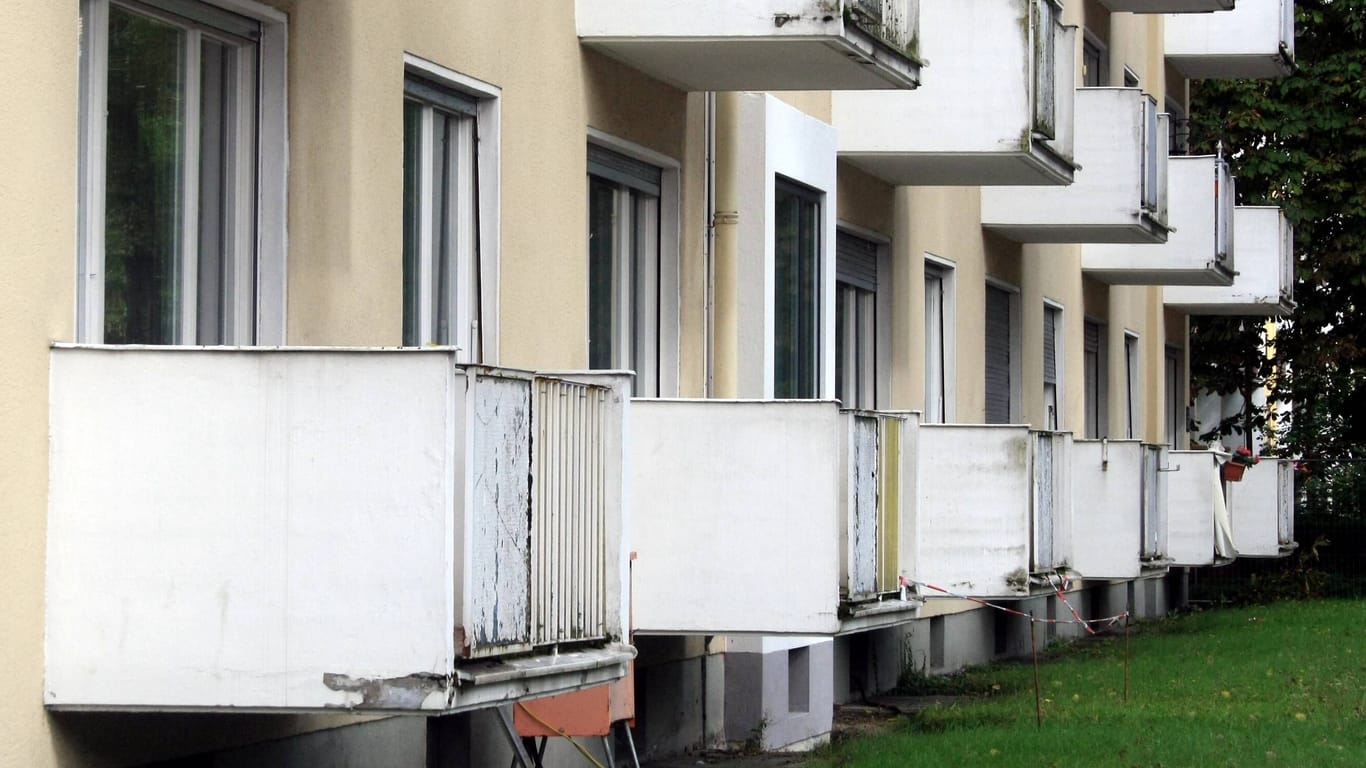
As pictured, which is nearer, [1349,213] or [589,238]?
[589,238]

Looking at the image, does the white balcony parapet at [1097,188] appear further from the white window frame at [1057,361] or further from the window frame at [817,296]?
the window frame at [817,296]

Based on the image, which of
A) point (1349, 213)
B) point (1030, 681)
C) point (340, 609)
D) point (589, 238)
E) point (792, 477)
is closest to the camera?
point (340, 609)

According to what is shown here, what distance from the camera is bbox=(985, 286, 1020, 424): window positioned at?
70.2ft

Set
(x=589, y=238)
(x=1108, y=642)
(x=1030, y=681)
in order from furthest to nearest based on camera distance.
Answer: (x=1108, y=642), (x=1030, y=681), (x=589, y=238)

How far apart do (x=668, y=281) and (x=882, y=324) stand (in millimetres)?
5099

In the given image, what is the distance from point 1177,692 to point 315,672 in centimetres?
1148

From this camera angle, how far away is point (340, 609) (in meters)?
6.69

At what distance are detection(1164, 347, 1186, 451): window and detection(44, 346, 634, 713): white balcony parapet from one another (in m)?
26.2

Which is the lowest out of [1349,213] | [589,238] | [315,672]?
[315,672]

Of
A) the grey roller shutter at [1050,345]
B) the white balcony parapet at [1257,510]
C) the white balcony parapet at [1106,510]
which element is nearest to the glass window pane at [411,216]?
the white balcony parapet at [1106,510]

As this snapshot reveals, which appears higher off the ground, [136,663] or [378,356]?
[378,356]

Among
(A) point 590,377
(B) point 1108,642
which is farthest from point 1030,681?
(A) point 590,377

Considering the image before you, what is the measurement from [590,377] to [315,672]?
2.08 metres

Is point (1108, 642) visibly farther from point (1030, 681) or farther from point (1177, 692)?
point (1177, 692)
